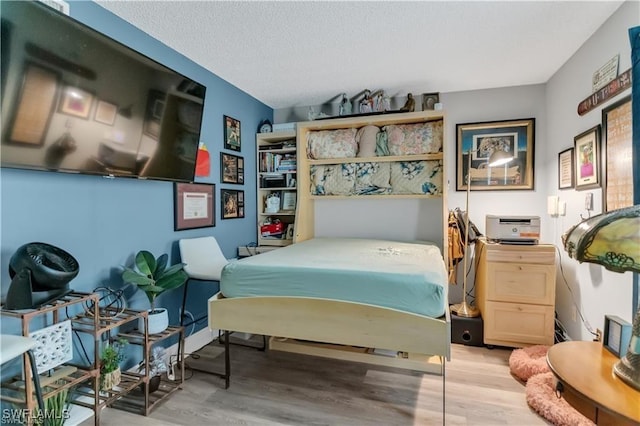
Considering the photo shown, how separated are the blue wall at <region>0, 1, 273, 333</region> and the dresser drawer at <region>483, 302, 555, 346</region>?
2450 millimetres

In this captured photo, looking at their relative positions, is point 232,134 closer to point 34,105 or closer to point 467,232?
point 34,105

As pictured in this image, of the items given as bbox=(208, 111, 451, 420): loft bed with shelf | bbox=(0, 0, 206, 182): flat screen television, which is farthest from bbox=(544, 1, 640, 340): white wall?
bbox=(0, 0, 206, 182): flat screen television

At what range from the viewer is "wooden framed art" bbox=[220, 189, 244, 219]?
2996mm

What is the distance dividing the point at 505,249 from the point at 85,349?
3.04 m

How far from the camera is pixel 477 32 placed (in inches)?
84.5

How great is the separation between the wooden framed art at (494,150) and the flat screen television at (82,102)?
2.59m

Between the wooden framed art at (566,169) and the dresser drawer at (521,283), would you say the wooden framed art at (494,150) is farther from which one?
the dresser drawer at (521,283)

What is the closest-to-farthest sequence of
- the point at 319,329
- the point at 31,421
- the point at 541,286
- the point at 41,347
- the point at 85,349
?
the point at 31,421, the point at 41,347, the point at 319,329, the point at 85,349, the point at 541,286

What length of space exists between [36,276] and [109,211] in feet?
2.23

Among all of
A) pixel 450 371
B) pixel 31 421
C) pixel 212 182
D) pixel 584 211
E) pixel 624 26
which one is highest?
pixel 624 26

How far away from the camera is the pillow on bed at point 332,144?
3275 millimetres

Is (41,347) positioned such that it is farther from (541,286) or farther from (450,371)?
A: (541,286)

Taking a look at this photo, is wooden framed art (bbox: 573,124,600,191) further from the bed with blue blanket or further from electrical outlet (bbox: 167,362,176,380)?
electrical outlet (bbox: 167,362,176,380)

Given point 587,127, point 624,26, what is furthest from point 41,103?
point 587,127
